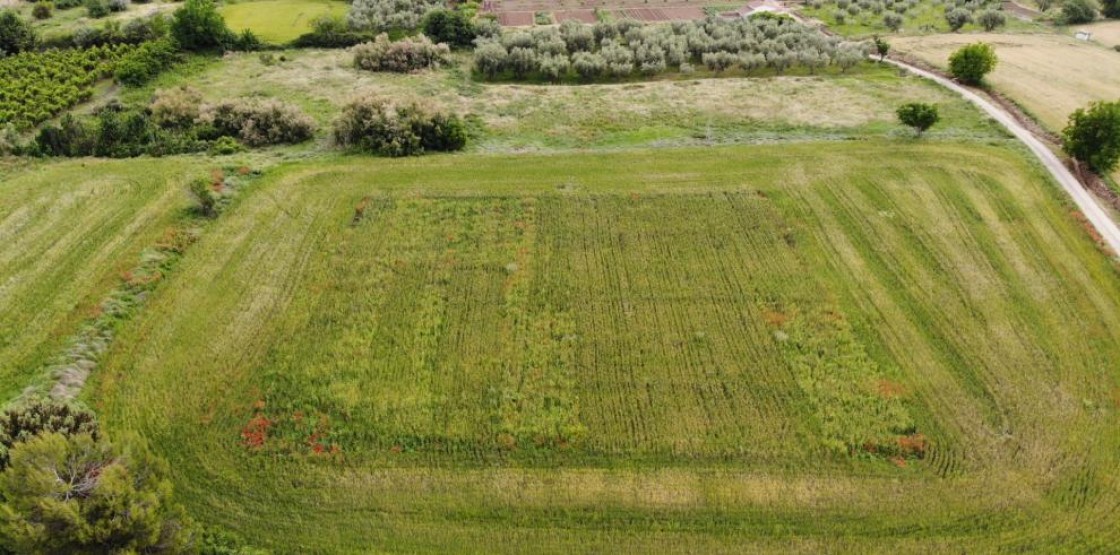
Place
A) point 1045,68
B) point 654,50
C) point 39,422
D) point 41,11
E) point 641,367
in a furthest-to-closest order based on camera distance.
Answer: point 41,11 → point 654,50 → point 1045,68 → point 641,367 → point 39,422

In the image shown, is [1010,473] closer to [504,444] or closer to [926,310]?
[926,310]

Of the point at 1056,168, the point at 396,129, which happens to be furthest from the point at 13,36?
the point at 1056,168

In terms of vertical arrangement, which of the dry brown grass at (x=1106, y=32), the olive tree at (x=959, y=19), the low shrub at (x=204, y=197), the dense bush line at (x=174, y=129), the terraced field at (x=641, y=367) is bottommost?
the terraced field at (x=641, y=367)

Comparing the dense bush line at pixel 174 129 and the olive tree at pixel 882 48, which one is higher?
the olive tree at pixel 882 48

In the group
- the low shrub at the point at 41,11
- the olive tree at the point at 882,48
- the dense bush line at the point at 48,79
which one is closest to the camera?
the dense bush line at the point at 48,79

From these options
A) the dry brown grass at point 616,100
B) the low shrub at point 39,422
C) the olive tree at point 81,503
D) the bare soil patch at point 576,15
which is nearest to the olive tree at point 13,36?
the dry brown grass at point 616,100

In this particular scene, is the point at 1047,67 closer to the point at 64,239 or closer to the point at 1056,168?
the point at 1056,168

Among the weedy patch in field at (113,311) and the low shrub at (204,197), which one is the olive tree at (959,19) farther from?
the low shrub at (204,197)
